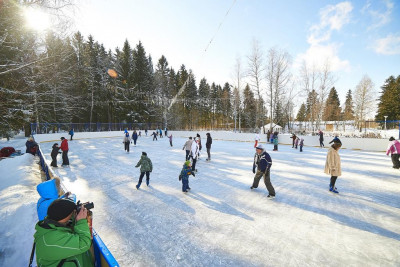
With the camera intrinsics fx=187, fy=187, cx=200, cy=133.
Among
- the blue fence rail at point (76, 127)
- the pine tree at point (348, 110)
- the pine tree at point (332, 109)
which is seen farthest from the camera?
the pine tree at point (348, 110)

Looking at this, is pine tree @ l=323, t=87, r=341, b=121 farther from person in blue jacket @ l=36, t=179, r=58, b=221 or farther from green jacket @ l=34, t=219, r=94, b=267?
green jacket @ l=34, t=219, r=94, b=267

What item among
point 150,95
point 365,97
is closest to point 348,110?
point 365,97

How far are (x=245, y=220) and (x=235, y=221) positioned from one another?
234 mm

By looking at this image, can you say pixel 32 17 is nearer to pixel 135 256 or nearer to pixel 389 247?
pixel 135 256

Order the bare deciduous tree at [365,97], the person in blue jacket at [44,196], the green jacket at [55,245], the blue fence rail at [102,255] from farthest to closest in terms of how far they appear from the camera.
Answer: the bare deciduous tree at [365,97]
the person in blue jacket at [44,196]
the blue fence rail at [102,255]
the green jacket at [55,245]

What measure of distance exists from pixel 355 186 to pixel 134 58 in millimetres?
42366

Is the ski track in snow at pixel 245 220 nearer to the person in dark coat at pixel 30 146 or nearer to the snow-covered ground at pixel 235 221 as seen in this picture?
the snow-covered ground at pixel 235 221

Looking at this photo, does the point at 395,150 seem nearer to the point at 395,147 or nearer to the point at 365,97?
the point at 395,147

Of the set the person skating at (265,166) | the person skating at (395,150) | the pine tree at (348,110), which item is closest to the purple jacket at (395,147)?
the person skating at (395,150)

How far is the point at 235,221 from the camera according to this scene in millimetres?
4090

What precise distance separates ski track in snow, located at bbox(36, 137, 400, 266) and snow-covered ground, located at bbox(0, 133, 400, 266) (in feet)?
0.06

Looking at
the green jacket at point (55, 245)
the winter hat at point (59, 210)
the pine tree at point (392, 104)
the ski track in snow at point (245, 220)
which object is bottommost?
the ski track in snow at point (245, 220)

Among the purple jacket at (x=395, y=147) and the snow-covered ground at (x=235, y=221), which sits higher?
the purple jacket at (x=395, y=147)

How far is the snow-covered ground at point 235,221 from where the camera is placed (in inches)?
120
